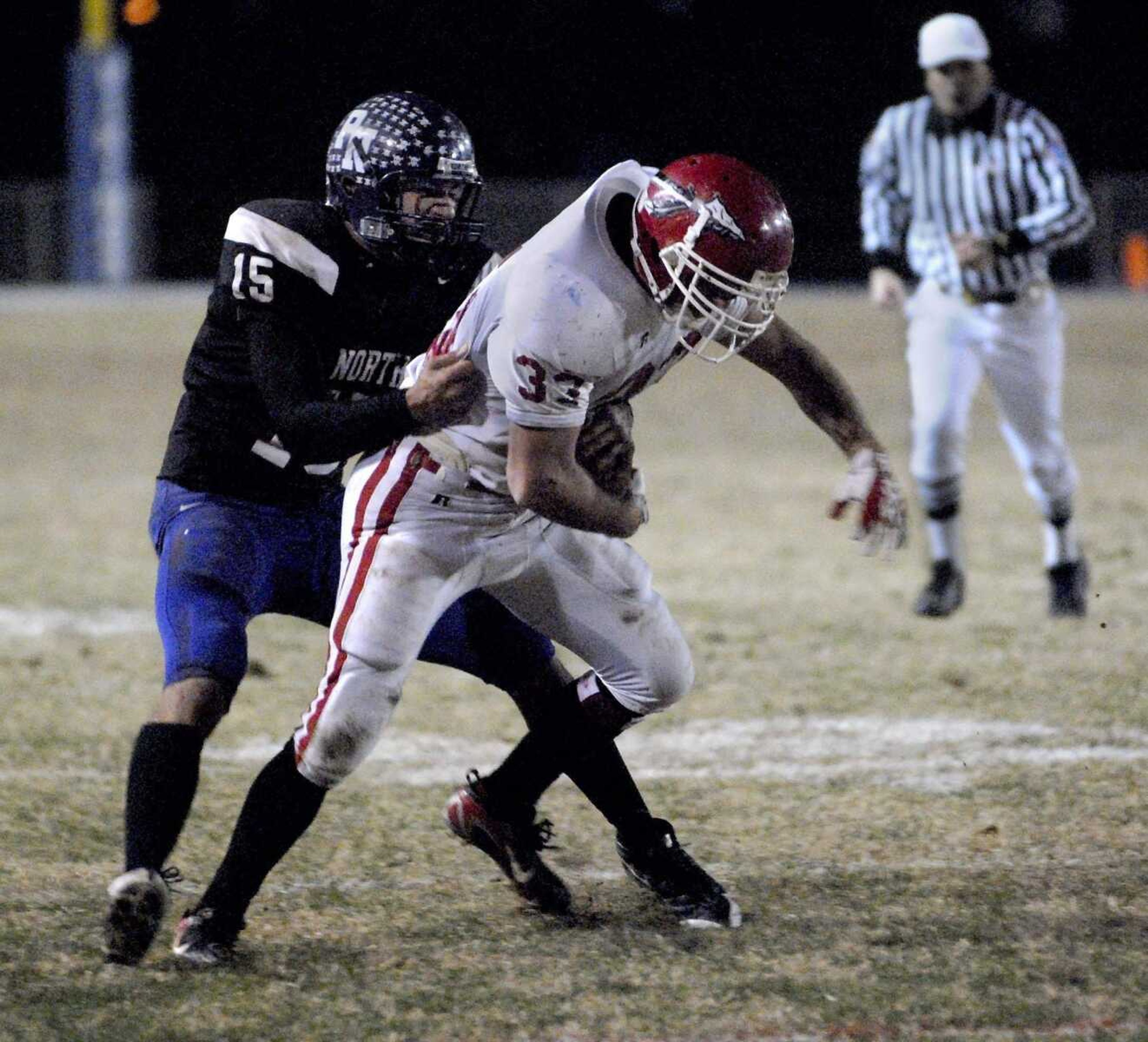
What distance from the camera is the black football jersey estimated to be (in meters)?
3.15

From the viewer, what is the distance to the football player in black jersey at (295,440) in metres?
3.10

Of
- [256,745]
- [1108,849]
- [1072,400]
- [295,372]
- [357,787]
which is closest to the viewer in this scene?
[295,372]

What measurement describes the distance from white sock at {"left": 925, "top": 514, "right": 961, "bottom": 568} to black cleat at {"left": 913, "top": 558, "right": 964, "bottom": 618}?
0.07 feet

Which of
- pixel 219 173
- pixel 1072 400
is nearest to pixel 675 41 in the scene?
pixel 219 173

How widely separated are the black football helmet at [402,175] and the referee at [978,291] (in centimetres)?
311

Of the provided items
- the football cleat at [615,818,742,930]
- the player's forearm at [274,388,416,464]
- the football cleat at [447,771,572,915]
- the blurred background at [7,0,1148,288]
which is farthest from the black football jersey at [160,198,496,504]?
the blurred background at [7,0,1148,288]

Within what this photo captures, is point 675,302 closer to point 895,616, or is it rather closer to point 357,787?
point 357,787

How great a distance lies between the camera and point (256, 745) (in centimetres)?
464

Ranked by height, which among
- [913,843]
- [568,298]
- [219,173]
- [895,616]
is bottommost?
[219,173]

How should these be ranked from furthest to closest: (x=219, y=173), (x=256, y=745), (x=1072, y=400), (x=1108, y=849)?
(x=219, y=173), (x=1072, y=400), (x=256, y=745), (x=1108, y=849)

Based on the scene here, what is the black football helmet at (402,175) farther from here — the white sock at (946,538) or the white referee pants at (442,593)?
the white sock at (946,538)

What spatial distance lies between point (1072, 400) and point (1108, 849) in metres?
8.90

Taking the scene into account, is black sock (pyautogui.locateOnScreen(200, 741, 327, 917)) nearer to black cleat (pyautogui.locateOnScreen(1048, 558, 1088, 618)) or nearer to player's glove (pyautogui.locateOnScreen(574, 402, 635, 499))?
player's glove (pyautogui.locateOnScreen(574, 402, 635, 499))

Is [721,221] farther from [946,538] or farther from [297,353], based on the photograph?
[946,538]
